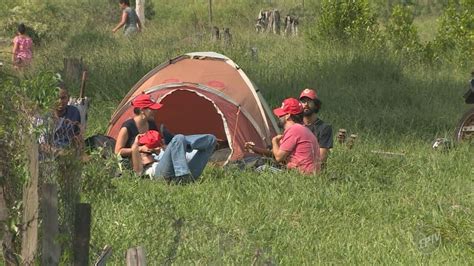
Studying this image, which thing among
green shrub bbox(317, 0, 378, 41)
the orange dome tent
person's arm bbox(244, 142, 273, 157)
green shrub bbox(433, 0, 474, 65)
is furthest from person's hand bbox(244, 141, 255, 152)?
green shrub bbox(433, 0, 474, 65)

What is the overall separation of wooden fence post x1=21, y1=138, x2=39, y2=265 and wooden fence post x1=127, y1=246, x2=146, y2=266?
0.58 metres

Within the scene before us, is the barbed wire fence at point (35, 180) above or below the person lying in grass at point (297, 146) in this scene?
above

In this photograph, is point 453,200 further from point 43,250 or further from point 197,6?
point 197,6

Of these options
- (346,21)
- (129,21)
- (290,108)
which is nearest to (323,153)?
(290,108)

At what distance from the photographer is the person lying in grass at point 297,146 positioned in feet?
29.5

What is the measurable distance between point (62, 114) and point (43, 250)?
506 centimetres

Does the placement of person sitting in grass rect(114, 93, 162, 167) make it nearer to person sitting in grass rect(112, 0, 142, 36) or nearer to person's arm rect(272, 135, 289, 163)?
person's arm rect(272, 135, 289, 163)

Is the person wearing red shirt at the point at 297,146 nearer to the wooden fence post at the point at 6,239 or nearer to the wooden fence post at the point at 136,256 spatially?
the wooden fence post at the point at 6,239

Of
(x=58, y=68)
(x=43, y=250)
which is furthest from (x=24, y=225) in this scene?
(x=58, y=68)

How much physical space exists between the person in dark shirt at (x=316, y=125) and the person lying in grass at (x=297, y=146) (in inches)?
11.4

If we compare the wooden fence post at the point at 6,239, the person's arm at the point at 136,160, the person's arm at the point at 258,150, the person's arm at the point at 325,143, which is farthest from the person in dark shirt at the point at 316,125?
the wooden fence post at the point at 6,239

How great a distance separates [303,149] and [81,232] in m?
4.67

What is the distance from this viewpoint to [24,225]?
15.0 feet
